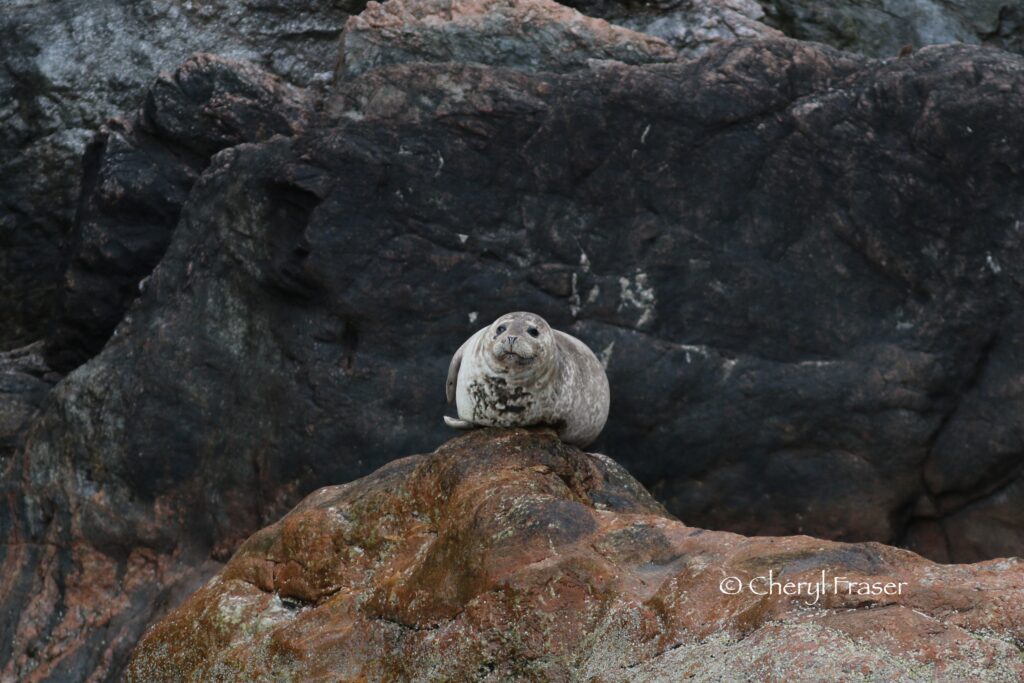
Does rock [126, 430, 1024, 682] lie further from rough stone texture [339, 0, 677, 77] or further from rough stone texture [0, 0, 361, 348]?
rough stone texture [0, 0, 361, 348]

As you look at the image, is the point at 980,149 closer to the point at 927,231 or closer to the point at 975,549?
the point at 927,231

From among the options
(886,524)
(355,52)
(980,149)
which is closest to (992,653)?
(886,524)

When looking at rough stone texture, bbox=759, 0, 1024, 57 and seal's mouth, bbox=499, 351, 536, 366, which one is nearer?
seal's mouth, bbox=499, 351, 536, 366

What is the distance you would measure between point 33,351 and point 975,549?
726cm

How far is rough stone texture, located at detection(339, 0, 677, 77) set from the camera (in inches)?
410

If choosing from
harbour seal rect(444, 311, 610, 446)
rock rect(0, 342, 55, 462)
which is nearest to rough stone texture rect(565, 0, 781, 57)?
harbour seal rect(444, 311, 610, 446)

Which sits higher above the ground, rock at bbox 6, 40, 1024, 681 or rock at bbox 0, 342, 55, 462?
rock at bbox 6, 40, 1024, 681

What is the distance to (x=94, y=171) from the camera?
10602 millimetres

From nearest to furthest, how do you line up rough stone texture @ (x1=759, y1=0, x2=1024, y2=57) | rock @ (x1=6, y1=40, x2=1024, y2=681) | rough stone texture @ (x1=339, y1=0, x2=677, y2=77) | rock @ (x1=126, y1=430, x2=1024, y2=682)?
rock @ (x1=126, y1=430, x2=1024, y2=682), rock @ (x1=6, y1=40, x2=1024, y2=681), rough stone texture @ (x1=339, y1=0, x2=677, y2=77), rough stone texture @ (x1=759, y1=0, x2=1024, y2=57)

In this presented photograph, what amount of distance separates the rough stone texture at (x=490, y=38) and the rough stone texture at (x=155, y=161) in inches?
26.8

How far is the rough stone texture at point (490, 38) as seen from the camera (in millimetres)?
10406

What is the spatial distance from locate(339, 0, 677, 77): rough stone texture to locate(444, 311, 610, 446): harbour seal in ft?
10.7

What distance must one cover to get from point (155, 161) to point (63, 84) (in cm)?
294

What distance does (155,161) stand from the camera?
33.9 ft
